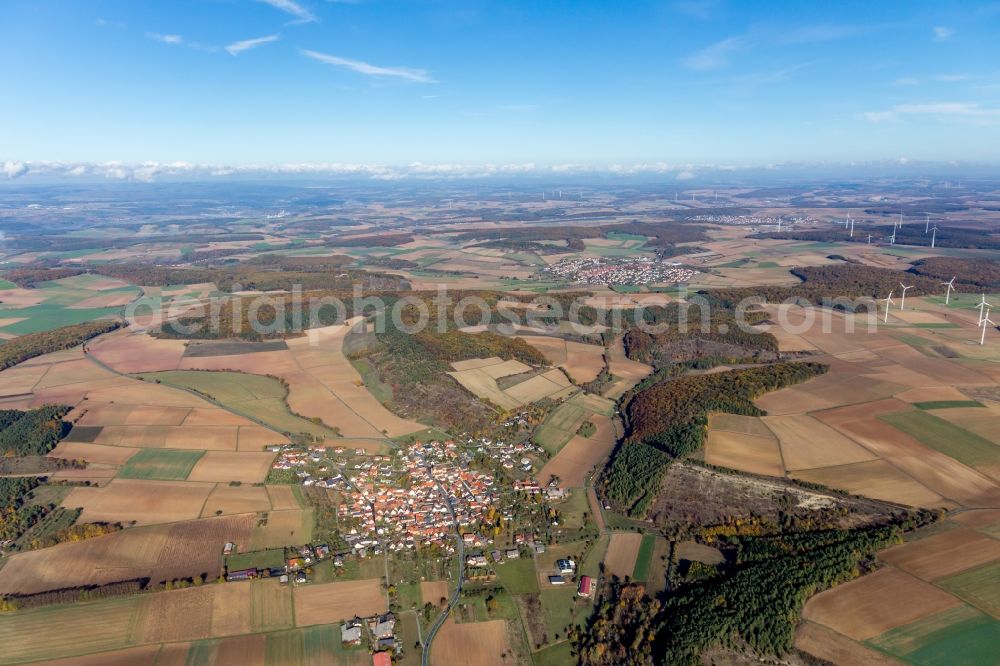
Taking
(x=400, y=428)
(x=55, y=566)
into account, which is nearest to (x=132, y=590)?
(x=55, y=566)

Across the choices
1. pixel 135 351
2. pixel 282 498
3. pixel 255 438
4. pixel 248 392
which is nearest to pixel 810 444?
pixel 282 498

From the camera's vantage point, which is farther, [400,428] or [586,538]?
[400,428]

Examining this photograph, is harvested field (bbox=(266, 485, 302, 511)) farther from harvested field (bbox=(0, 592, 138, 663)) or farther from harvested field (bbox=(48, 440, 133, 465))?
harvested field (bbox=(48, 440, 133, 465))

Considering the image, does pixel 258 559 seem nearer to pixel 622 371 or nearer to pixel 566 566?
pixel 566 566

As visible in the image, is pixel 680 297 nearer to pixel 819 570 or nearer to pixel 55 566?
pixel 819 570

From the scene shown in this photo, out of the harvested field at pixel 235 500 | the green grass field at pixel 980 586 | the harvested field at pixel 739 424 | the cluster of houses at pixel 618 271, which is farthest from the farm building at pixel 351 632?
the cluster of houses at pixel 618 271

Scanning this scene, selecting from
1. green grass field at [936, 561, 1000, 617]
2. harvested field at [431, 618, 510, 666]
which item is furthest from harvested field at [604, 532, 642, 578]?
green grass field at [936, 561, 1000, 617]
